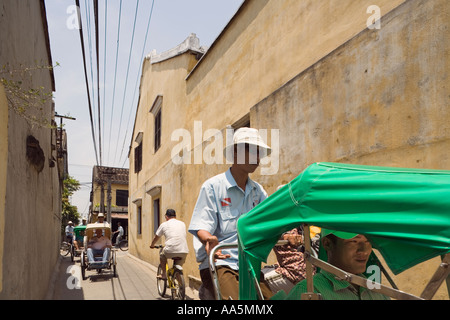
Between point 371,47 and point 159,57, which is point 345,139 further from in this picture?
point 159,57

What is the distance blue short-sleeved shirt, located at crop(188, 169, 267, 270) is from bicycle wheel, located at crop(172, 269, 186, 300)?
3877 mm

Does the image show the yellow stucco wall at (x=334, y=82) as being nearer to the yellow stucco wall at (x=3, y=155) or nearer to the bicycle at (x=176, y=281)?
the bicycle at (x=176, y=281)

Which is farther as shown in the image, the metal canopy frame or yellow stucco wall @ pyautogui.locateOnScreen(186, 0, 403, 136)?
yellow stucco wall @ pyautogui.locateOnScreen(186, 0, 403, 136)

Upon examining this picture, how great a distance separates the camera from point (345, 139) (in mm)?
4031

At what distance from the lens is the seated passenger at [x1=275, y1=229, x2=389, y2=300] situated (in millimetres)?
1985

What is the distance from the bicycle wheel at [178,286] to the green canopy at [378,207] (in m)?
4.77

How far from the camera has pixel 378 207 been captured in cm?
151

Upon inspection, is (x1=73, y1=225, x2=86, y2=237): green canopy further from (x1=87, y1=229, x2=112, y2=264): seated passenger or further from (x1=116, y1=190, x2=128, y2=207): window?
(x1=116, y1=190, x2=128, y2=207): window

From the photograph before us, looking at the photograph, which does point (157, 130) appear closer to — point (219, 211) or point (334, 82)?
point (334, 82)

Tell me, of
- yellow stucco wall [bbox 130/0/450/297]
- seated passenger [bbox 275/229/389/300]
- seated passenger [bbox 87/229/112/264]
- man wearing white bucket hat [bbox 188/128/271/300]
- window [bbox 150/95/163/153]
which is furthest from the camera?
window [bbox 150/95/163/153]

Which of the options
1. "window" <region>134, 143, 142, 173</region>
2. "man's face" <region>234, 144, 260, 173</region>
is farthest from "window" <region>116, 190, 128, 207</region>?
"man's face" <region>234, 144, 260, 173</region>

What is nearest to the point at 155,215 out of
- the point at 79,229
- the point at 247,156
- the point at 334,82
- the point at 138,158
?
the point at 79,229

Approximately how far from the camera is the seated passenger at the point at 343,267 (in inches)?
78.2

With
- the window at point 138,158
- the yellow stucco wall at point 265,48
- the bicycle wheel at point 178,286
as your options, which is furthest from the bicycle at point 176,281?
the window at point 138,158
